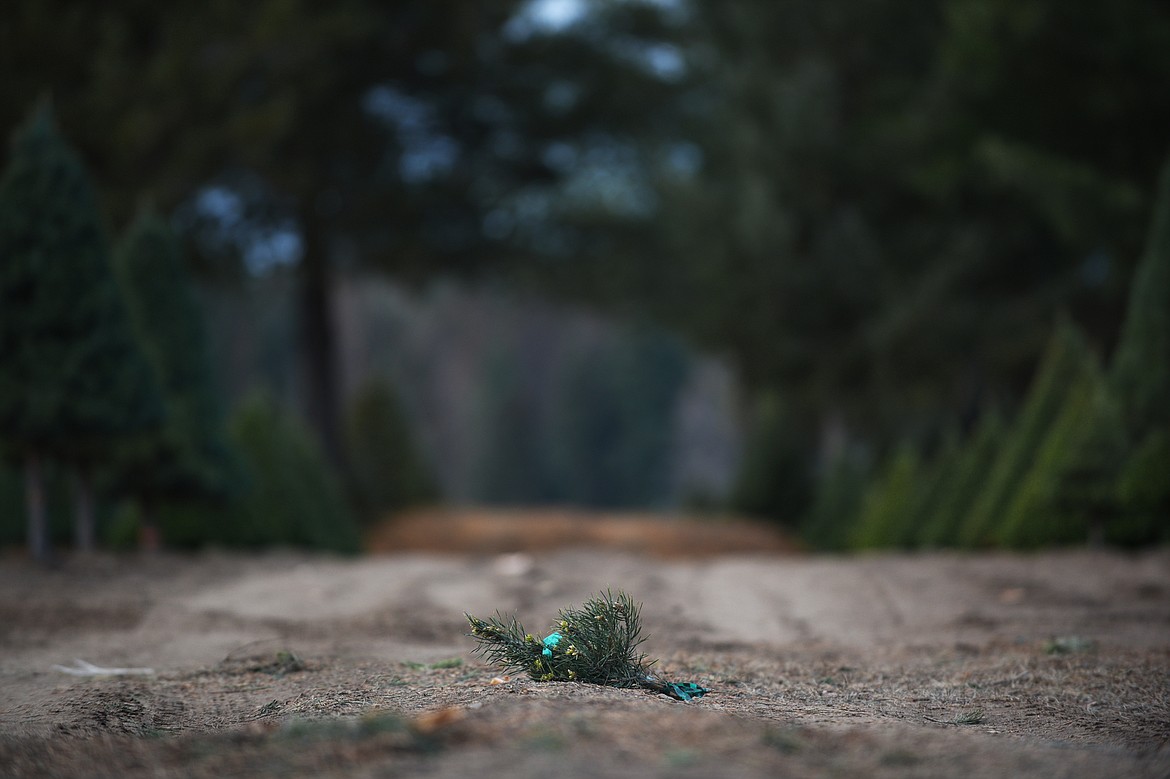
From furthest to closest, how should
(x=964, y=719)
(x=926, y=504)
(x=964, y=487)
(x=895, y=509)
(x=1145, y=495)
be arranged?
1. (x=895, y=509)
2. (x=926, y=504)
3. (x=964, y=487)
4. (x=1145, y=495)
5. (x=964, y=719)

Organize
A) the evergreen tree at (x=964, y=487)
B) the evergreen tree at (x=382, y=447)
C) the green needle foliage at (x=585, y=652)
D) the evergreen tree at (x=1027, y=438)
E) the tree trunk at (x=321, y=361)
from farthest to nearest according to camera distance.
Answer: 1. the evergreen tree at (x=382, y=447)
2. the tree trunk at (x=321, y=361)
3. the evergreen tree at (x=964, y=487)
4. the evergreen tree at (x=1027, y=438)
5. the green needle foliage at (x=585, y=652)

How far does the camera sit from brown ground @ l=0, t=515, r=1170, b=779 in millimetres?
3170

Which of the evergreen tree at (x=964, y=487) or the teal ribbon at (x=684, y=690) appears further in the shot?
the evergreen tree at (x=964, y=487)

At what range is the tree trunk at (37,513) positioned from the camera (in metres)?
10.1

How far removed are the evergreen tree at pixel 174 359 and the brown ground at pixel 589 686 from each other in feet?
3.17

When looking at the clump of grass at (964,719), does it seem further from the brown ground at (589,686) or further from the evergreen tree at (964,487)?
the evergreen tree at (964,487)

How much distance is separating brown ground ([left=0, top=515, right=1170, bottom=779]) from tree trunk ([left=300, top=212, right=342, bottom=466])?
38.5 ft

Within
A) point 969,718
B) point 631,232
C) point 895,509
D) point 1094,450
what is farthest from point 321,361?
point 969,718

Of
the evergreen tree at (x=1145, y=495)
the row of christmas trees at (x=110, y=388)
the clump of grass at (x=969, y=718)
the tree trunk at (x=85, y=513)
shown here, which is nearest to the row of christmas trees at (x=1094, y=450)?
the evergreen tree at (x=1145, y=495)

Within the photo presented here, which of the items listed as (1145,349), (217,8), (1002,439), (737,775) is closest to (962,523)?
(1002,439)

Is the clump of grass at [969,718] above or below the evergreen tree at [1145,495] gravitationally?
below

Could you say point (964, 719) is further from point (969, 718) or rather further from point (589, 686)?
point (589, 686)

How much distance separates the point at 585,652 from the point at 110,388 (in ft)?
22.9

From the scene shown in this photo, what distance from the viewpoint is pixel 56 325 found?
986cm
